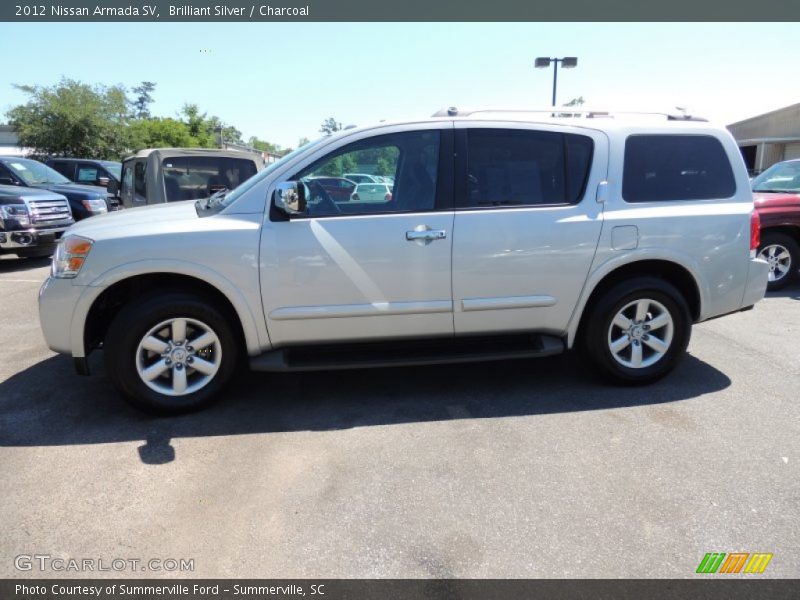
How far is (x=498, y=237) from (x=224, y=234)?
1824 mm

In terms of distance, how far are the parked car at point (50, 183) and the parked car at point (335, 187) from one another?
31.8 feet

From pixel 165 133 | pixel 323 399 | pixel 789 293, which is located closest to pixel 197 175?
pixel 323 399

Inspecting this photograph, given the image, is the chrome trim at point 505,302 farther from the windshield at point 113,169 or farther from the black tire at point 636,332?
the windshield at point 113,169

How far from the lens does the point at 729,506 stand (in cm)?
283

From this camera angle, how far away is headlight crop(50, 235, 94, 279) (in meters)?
3.69

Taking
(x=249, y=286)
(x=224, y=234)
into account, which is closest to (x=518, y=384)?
(x=249, y=286)

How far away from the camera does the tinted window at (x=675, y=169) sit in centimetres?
417

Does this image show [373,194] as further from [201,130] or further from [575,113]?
[201,130]

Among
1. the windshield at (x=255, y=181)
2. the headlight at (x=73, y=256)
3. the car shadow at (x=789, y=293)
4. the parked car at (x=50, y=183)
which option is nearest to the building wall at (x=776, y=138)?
the car shadow at (x=789, y=293)

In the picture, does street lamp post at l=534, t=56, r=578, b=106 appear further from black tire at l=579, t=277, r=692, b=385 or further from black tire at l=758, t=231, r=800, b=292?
black tire at l=579, t=277, r=692, b=385

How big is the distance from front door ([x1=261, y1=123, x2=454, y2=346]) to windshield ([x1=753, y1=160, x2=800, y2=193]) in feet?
21.7

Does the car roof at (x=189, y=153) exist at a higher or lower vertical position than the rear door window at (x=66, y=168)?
lower

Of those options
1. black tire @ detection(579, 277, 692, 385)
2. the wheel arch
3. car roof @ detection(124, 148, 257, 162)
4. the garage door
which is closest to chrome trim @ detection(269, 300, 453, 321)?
the wheel arch

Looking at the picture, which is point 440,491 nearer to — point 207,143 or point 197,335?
point 197,335
